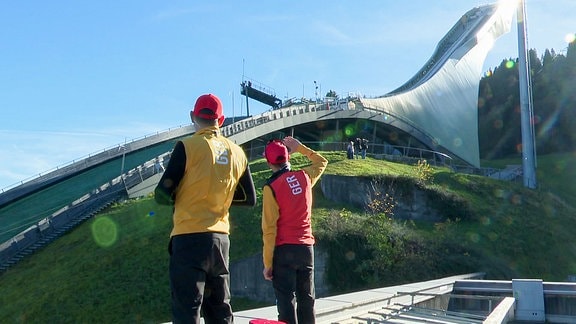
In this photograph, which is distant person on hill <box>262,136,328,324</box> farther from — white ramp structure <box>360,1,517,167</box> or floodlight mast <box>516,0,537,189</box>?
white ramp structure <box>360,1,517,167</box>

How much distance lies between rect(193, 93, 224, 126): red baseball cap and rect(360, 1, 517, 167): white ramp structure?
119ft

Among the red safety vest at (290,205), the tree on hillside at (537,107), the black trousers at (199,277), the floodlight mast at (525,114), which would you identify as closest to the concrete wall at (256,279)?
the red safety vest at (290,205)

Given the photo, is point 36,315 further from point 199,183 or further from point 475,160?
point 475,160

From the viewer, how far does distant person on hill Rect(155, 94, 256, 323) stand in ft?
10.8

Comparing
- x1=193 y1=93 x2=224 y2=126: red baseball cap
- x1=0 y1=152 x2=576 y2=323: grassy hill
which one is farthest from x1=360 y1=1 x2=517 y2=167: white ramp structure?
x1=193 y1=93 x2=224 y2=126: red baseball cap

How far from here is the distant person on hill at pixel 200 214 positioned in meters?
3.28

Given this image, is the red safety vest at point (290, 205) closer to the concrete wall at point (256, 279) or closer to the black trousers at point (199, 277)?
the black trousers at point (199, 277)

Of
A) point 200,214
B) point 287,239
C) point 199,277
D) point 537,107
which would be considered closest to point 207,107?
point 200,214

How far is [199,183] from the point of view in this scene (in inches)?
134

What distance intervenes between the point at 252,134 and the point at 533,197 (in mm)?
13837

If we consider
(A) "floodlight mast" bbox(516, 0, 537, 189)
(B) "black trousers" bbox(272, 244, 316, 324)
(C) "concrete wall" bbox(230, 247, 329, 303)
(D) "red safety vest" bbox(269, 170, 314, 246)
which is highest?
(A) "floodlight mast" bbox(516, 0, 537, 189)

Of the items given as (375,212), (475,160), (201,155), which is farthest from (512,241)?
(475,160)

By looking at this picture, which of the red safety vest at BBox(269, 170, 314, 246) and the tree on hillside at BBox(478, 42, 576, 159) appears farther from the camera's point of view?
the tree on hillside at BBox(478, 42, 576, 159)

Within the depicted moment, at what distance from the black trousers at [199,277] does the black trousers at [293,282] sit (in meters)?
1.19
